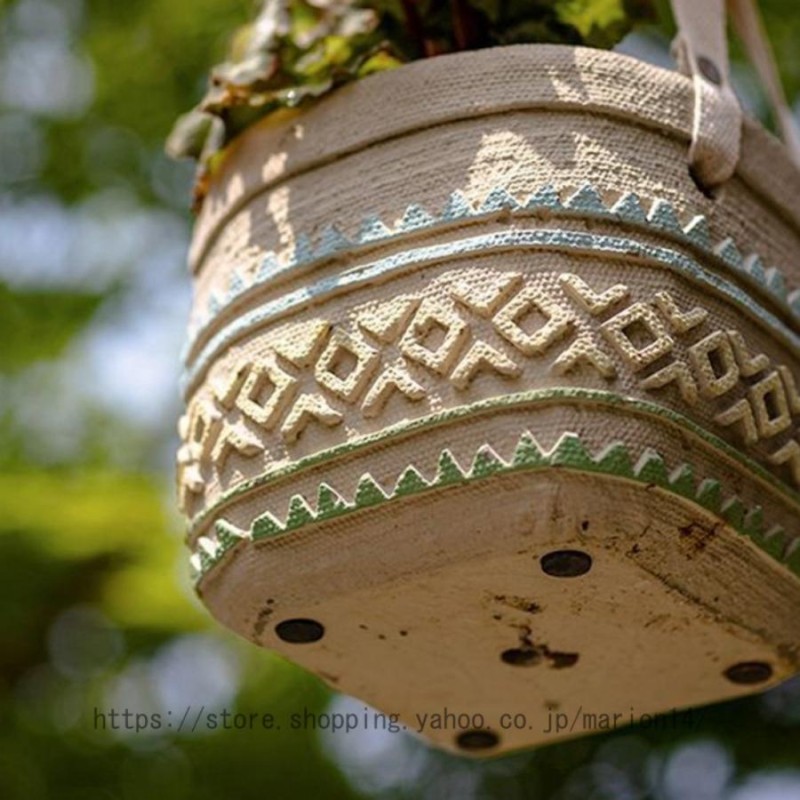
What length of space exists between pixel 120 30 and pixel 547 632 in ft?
7.26

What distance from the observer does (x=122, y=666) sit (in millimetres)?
3180

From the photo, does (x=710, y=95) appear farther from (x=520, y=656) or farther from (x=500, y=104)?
(x=520, y=656)

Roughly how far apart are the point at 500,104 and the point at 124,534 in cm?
196

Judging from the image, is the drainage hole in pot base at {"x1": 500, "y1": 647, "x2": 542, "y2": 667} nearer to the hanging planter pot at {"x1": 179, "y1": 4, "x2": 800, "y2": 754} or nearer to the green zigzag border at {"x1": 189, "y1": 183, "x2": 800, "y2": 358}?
the hanging planter pot at {"x1": 179, "y1": 4, "x2": 800, "y2": 754}

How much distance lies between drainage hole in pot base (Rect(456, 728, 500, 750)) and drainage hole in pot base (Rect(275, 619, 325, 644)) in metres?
0.23

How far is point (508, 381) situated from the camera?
1.18 metres

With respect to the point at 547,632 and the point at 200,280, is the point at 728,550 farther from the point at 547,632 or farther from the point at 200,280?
the point at 200,280

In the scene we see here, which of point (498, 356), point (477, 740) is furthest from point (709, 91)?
point (477, 740)

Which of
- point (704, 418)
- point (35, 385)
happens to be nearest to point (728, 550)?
point (704, 418)

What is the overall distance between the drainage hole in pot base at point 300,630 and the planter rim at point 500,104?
31cm

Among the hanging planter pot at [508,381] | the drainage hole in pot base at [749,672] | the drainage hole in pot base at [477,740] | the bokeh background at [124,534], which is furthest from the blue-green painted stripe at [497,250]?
the bokeh background at [124,534]

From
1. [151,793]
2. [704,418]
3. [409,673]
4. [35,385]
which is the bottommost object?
[151,793]

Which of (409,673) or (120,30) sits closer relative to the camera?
(409,673)

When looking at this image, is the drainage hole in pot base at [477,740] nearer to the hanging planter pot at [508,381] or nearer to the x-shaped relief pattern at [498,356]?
the hanging planter pot at [508,381]
